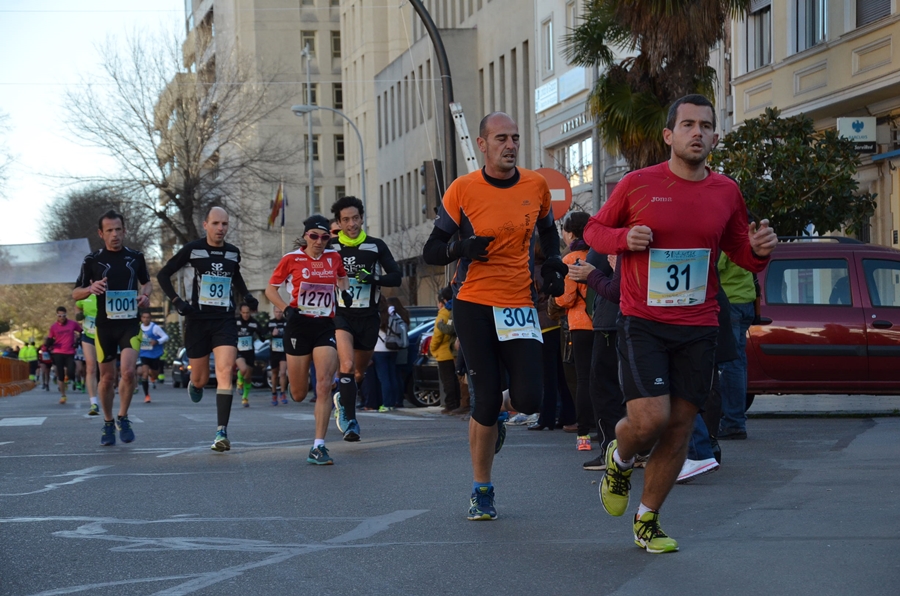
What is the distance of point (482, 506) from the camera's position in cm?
761

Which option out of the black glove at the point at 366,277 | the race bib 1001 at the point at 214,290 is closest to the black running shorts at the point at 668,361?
the black glove at the point at 366,277

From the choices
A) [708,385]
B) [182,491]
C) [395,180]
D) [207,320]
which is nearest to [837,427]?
[207,320]

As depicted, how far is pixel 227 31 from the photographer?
301 feet

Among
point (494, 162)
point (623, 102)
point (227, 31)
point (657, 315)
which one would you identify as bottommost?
point (657, 315)

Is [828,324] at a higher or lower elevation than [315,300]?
lower

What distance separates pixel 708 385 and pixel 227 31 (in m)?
88.3

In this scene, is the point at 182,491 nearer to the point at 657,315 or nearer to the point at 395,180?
the point at 657,315

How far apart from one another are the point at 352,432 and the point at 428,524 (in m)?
5.75

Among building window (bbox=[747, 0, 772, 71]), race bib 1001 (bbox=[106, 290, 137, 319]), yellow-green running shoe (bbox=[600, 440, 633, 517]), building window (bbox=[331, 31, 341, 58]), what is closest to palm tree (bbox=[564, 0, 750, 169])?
building window (bbox=[747, 0, 772, 71])

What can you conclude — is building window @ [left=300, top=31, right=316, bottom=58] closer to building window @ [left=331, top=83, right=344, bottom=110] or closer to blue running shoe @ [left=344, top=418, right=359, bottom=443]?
building window @ [left=331, top=83, right=344, bottom=110]

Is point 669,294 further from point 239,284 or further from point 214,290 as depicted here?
point 239,284

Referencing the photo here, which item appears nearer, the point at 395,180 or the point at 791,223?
the point at 791,223

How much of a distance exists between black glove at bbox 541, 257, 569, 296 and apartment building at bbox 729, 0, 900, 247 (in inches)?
653

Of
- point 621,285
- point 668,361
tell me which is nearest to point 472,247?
point 621,285
